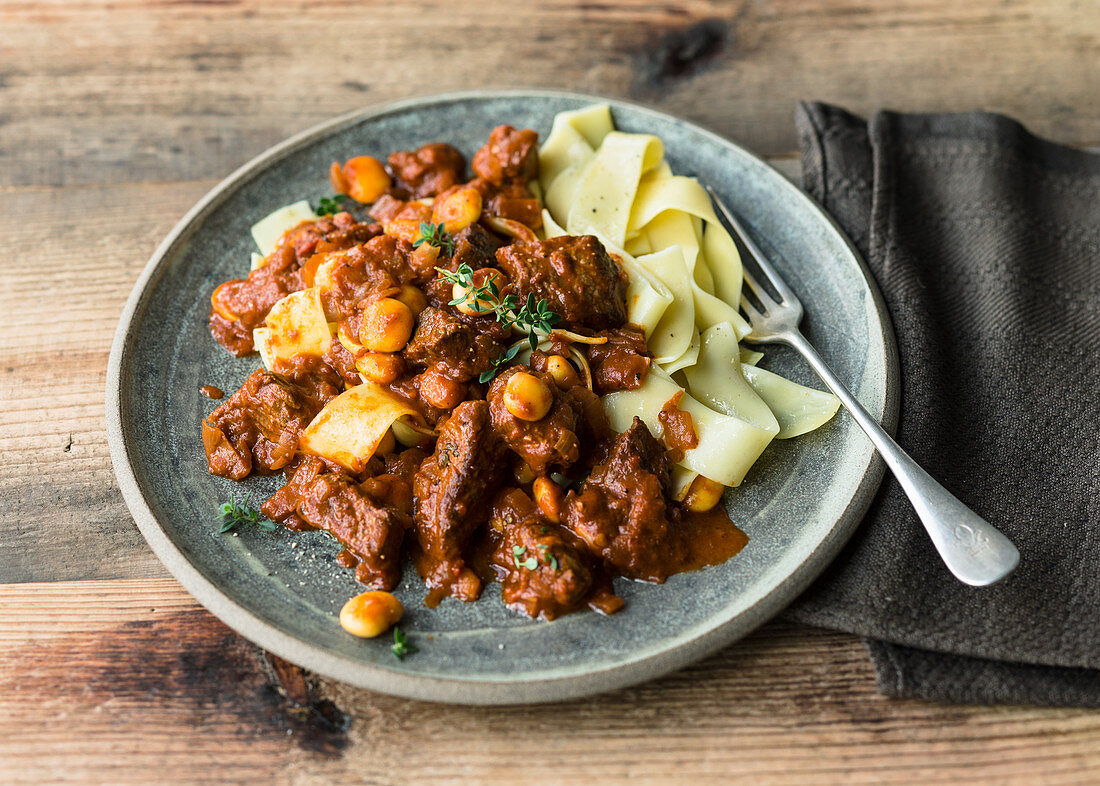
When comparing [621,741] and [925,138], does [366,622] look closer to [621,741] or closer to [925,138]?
[621,741]

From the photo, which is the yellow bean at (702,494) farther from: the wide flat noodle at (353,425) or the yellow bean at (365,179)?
the yellow bean at (365,179)

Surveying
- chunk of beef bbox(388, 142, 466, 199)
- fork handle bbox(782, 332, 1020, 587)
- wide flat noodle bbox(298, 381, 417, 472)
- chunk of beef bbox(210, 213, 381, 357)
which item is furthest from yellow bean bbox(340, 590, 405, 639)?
chunk of beef bbox(388, 142, 466, 199)

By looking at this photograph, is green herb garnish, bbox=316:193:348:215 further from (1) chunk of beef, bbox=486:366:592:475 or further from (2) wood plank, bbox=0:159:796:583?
(1) chunk of beef, bbox=486:366:592:475

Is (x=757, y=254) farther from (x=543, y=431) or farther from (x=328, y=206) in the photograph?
(x=328, y=206)

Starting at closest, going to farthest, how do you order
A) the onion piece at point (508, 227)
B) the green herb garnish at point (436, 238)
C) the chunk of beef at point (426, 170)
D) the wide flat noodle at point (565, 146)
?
the green herb garnish at point (436, 238)
the onion piece at point (508, 227)
the chunk of beef at point (426, 170)
the wide flat noodle at point (565, 146)

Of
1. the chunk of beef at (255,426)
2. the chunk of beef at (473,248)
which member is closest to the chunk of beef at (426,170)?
the chunk of beef at (473,248)

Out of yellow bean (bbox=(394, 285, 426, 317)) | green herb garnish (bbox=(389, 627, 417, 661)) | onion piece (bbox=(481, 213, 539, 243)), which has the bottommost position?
green herb garnish (bbox=(389, 627, 417, 661))
